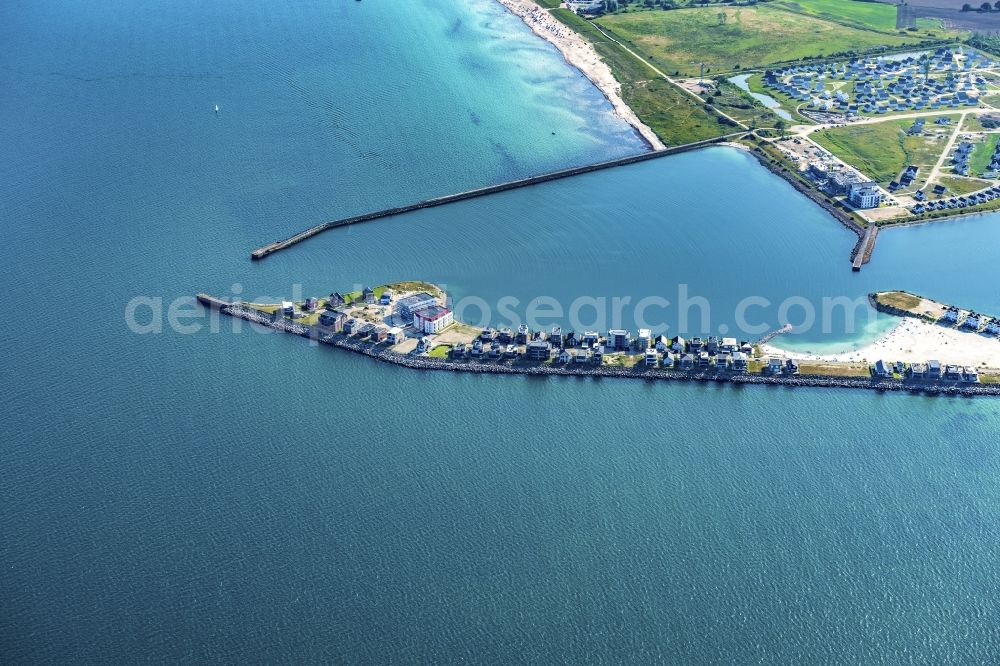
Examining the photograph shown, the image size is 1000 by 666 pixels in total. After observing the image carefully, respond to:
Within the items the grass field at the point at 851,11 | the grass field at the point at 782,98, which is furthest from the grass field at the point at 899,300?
the grass field at the point at 851,11

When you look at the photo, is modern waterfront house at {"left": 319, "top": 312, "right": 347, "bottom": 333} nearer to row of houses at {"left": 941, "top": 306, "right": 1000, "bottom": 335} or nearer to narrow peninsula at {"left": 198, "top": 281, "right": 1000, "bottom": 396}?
narrow peninsula at {"left": 198, "top": 281, "right": 1000, "bottom": 396}

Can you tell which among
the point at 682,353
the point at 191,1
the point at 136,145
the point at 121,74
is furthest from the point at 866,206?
the point at 191,1

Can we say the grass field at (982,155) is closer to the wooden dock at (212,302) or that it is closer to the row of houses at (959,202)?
the row of houses at (959,202)

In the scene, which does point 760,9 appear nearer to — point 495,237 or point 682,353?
point 495,237

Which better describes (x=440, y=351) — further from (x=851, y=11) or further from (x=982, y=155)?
(x=851, y=11)

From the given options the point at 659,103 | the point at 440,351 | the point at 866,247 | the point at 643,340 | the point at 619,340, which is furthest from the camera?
the point at 659,103

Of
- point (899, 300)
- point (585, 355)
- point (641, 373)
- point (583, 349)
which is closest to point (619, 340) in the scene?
point (583, 349)
